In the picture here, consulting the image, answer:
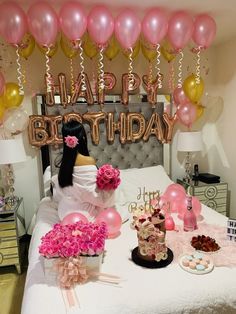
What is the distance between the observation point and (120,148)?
3.08 metres

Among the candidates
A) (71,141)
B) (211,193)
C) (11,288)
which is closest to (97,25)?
(71,141)

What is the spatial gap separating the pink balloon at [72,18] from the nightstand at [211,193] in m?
2.11

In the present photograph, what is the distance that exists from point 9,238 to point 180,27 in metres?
2.50

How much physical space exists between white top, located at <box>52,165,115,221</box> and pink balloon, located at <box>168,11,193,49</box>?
4.63 ft

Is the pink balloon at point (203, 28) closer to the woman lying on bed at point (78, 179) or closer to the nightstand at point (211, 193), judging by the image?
the woman lying on bed at point (78, 179)

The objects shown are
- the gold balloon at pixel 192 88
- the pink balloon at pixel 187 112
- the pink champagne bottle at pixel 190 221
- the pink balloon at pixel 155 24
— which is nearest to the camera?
the pink champagne bottle at pixel 190 221

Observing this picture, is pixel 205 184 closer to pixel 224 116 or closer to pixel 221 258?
pixel 224 116

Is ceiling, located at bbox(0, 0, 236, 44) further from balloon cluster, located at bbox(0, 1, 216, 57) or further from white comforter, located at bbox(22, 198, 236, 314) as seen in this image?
white comforter, located at bbox(22, 198, 236, 314)

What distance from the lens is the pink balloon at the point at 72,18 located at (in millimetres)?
2082

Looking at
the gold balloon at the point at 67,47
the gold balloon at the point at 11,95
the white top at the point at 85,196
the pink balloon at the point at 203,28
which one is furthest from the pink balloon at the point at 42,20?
the pink balloon at the point at 203,28

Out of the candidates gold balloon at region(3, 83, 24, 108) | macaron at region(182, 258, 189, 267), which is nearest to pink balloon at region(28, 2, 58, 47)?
gold balloon at region(3, 83, 24, 108)

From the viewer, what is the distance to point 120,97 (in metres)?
3.04

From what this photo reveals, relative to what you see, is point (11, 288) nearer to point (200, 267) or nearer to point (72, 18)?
point (200, 267)

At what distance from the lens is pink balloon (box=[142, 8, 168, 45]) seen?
7.35ft
